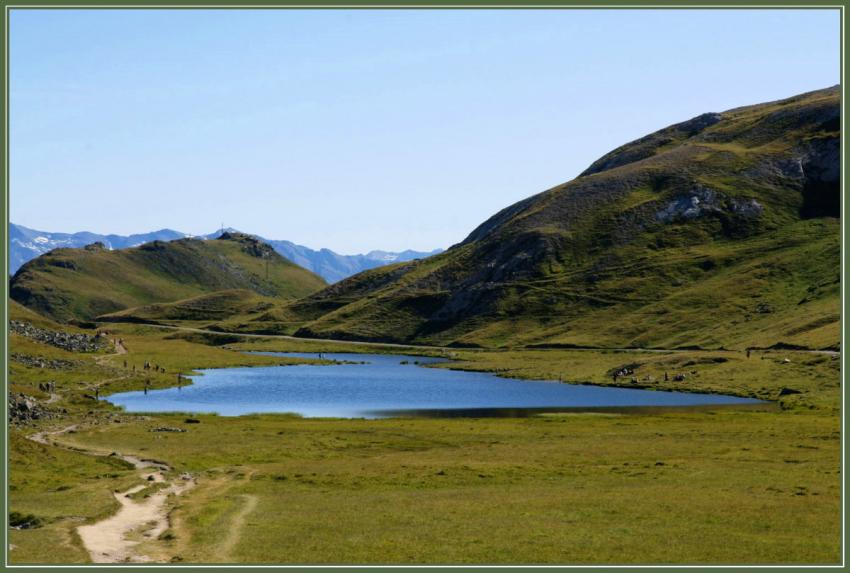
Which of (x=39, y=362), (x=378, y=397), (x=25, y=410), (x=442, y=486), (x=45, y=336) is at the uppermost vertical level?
(x=45, y=336)

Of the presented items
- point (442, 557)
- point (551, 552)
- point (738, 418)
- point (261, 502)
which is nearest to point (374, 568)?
point (442, 557)

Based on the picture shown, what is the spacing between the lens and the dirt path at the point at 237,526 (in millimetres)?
44844

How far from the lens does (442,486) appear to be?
66625mm

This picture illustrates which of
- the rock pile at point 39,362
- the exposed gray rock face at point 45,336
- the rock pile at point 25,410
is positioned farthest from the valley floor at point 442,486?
the exposed gray rock face at point 45,336

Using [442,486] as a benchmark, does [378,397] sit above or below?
below

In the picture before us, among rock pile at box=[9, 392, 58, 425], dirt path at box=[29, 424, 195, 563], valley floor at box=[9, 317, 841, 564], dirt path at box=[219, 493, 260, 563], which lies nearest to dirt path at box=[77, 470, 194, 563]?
dirt path at box=[29, 424, 195, 563]

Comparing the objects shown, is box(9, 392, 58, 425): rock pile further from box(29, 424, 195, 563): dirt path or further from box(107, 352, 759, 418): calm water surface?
box(29, 424, 195, 563): dirt path

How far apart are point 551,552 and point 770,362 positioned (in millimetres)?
138812

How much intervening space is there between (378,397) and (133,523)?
101 meters

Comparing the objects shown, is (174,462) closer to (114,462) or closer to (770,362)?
(114,462)

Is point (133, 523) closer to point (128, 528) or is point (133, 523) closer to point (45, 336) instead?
point (128, 528)

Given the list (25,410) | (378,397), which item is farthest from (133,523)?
(378,397)

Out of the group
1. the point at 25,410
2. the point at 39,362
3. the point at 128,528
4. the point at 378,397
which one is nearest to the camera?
the point at 128,528

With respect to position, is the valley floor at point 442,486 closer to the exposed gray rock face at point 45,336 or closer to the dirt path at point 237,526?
the dirt path at point 237,526
